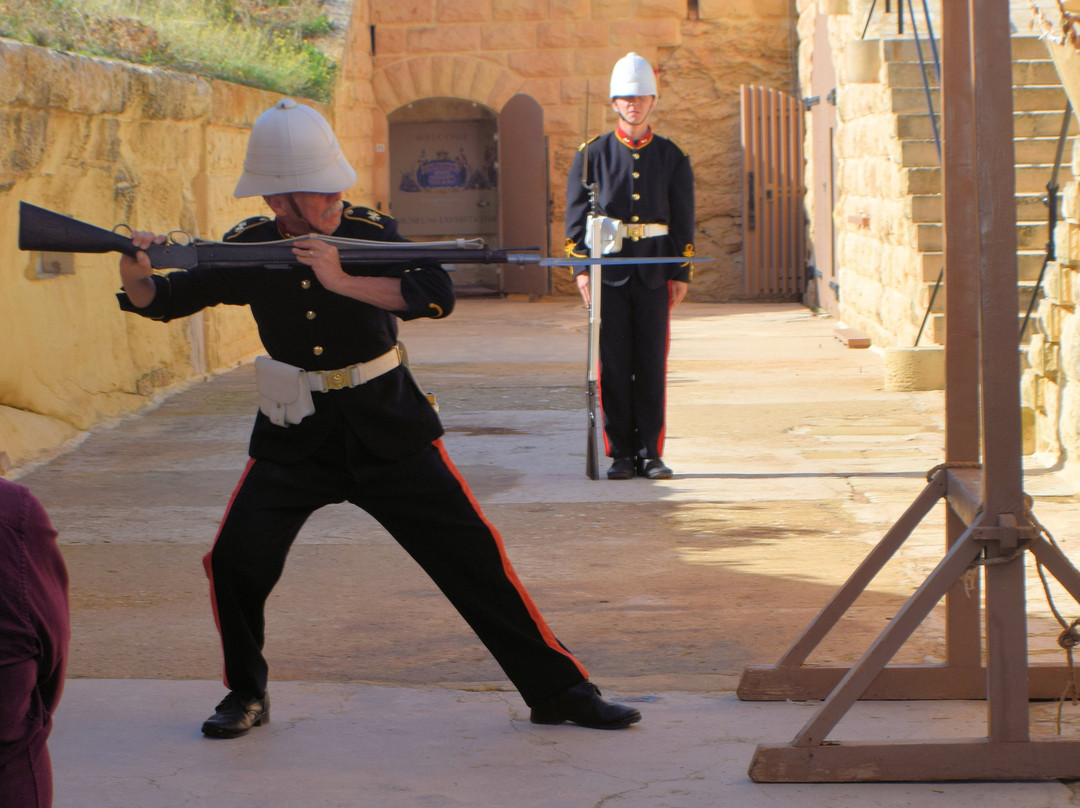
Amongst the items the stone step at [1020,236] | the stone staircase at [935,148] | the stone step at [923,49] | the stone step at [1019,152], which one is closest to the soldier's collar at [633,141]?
the stone step at [1020,236]

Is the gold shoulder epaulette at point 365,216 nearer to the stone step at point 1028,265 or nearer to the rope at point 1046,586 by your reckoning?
the rope at point 1046,586

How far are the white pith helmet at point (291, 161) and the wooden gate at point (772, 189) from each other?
40.4ft

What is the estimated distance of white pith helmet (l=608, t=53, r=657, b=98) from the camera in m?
6.53

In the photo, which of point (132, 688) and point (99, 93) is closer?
point (132, 688)

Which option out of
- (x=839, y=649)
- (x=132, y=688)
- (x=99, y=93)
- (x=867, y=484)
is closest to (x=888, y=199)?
(x=867, y=484)

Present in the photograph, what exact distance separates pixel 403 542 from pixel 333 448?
0.28 meters

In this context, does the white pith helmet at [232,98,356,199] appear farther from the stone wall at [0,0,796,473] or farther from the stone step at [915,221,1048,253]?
the stone step at [915,221,1048,253]

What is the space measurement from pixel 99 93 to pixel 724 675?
5780 millimetres

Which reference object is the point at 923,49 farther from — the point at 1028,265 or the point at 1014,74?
the point at 1028,265

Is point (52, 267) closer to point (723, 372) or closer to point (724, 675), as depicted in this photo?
point (723, 372)

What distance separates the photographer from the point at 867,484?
6.39 meters

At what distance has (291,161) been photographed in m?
3.41

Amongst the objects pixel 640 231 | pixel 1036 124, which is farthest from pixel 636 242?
pixel 1036 124

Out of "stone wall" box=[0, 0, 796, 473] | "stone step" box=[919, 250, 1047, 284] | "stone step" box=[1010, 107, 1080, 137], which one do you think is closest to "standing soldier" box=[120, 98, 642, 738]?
"stone wall" box=[0, 0, 796, 473]
